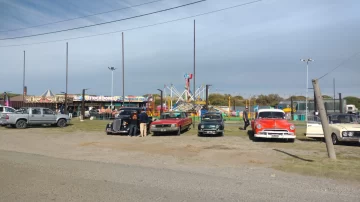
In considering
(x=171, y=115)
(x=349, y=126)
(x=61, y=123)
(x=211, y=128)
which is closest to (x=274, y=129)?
(x=349, y=126)

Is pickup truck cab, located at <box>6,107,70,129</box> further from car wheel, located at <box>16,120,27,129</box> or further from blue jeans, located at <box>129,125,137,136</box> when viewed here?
blue jeans, located at <box>129,125,137,136</box>

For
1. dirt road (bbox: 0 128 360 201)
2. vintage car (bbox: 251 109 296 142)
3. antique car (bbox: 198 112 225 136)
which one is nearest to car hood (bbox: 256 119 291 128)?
vintage car (bbox: 251 109 296 142)

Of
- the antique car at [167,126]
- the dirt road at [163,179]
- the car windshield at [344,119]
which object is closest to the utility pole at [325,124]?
the dirt road at [163,179]

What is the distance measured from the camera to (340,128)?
1521 centimetres

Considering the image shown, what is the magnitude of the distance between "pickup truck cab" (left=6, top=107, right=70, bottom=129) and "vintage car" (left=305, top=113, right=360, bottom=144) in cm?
1946

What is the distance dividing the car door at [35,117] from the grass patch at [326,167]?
20.8 m

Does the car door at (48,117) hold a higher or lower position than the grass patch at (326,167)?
higher

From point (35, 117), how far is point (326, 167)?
74.0 feet

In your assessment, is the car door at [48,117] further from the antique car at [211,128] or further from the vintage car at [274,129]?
the vintage car at [274,129]

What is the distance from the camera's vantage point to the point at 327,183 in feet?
24.8

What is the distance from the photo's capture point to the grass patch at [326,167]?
847 cm

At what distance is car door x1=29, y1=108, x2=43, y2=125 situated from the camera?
25737 millimetres

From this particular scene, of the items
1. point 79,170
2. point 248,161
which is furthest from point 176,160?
point 79,170

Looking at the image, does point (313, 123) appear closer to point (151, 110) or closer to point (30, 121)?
point (30, 121)
